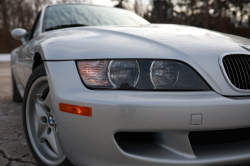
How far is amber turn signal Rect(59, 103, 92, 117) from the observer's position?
1.18 metres

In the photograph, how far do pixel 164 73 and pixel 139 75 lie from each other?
0.43ft

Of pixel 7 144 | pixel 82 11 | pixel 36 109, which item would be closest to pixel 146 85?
pixel 36 109

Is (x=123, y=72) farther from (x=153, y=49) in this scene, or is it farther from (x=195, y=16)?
(x=195, y=16)

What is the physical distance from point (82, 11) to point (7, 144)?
163 centimetres

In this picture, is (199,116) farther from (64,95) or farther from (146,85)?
(64,95)

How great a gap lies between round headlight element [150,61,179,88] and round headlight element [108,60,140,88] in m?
0.08

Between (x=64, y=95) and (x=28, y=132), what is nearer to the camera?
(x=64, y=95)

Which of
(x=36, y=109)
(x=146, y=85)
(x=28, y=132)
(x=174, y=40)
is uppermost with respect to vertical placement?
(x=174, y=40)

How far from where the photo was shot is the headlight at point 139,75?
124 cm

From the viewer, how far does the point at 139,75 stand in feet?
4.17

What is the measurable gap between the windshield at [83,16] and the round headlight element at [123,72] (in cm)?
150

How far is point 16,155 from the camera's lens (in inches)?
75.6

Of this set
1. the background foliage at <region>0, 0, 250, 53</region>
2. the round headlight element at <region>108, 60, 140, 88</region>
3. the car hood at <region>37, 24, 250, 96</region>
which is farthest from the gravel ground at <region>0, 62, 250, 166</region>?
the background foliage at <region>0, 0, 250, 53</region>

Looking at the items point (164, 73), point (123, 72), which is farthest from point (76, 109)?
point (164, 73)
